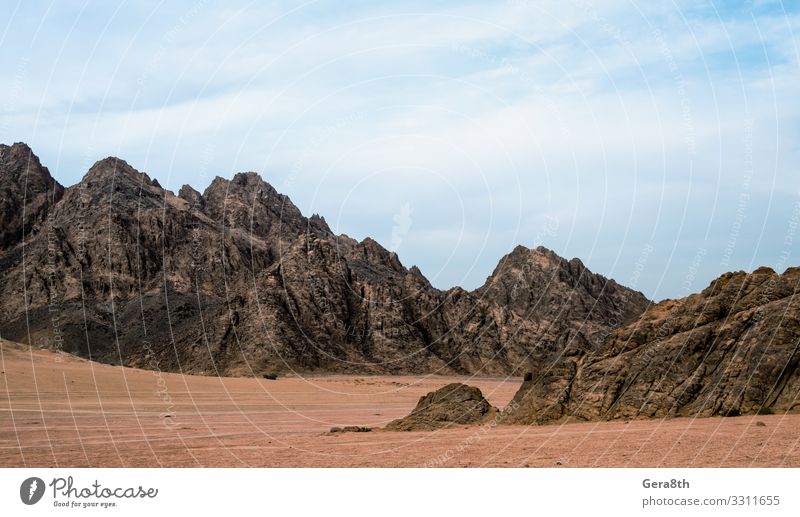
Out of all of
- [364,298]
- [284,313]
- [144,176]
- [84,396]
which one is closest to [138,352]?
[284,313]

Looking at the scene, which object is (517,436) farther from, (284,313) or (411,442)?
(284,313)

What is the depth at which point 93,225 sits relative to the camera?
166 metres

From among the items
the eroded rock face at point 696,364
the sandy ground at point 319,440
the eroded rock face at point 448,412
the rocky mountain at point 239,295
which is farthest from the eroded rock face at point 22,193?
the eroded rock face at point 696,364

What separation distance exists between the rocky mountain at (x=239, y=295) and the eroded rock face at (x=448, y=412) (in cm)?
7620

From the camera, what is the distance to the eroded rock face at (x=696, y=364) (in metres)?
28.5

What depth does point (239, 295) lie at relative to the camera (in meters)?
131

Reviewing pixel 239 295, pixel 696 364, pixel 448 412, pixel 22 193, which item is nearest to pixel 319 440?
pixel 448 412

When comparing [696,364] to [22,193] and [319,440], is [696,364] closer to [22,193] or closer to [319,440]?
[319,440]

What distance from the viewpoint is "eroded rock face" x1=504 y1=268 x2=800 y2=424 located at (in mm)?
28531

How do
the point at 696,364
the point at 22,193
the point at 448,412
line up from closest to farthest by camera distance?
the point at 696,364 < the point at 448,412 < the point at 22,193

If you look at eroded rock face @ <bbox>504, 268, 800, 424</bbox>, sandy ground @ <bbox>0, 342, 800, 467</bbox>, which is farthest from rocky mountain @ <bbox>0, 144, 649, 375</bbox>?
eroded rock face @ <bbox>504, 268, 800, 424</bbox>

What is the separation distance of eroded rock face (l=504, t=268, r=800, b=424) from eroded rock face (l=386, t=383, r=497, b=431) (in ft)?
5.46

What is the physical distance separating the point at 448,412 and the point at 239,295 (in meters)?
101
